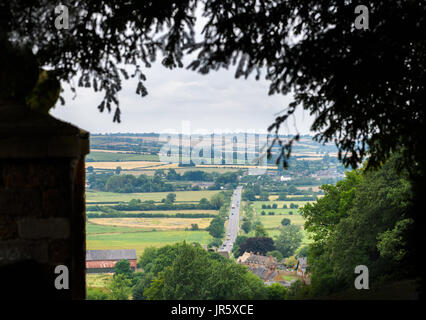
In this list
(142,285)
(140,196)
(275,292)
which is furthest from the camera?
(140,196)

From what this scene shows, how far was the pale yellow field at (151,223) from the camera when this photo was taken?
6056 centimetres

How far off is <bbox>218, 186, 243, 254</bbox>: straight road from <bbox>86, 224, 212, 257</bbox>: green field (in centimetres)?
402

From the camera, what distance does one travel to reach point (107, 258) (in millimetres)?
53781

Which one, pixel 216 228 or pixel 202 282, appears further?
pixel 216 228

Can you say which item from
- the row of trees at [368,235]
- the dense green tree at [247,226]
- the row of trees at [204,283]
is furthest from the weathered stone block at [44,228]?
the dense green tree at [247,226]

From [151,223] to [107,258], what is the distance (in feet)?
32.3

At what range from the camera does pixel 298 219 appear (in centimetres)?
6481

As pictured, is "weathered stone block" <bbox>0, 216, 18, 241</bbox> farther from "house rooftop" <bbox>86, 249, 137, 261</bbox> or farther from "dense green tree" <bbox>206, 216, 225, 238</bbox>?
"dense green tree" <bbox>206, 216, 225, 238</bbox>

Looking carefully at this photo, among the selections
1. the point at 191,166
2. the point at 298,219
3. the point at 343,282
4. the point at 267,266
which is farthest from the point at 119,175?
the point at 343,282

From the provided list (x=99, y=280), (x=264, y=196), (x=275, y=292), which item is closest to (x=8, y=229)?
(x=275, y=292)

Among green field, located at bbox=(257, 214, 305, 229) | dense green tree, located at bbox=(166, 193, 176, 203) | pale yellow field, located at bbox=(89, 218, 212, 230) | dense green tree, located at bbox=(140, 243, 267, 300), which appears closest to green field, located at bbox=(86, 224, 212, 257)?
pale yellow field, located at bbox=(89, 218, 212, 230)

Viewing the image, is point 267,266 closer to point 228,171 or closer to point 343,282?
point 343,282

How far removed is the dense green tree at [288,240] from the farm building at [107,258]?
17.2 meters

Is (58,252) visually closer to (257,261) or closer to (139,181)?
(257,261)
